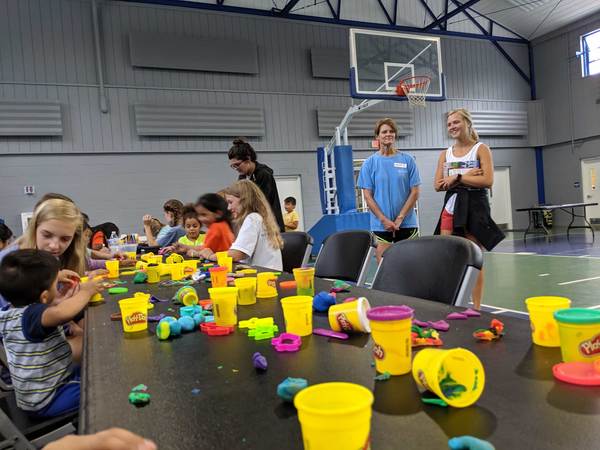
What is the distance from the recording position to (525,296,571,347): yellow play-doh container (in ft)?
2.89

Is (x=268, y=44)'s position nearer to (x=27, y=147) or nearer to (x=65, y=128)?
(x=65, y=128)

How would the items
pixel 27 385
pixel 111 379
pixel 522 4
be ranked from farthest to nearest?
pixel 522 4 < pixel 27 385 < pixel 111 379

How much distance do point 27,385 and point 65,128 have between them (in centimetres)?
805

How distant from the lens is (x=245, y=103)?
9.78m

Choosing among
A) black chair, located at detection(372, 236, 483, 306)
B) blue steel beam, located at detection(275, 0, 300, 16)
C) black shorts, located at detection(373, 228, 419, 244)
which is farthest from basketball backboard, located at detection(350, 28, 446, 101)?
black chair, located at detection(372, 236, 483, 306)

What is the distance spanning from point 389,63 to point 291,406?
28.3 ft

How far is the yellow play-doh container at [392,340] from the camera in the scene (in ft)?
2.58

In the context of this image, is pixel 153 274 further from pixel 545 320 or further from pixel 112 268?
pixel 545 320

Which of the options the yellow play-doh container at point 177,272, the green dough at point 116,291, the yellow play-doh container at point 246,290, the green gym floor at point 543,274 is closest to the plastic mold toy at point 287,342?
the yellow play-doh container at point 246,290

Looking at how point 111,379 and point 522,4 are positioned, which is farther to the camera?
point 522,4

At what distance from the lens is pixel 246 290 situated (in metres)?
1.53

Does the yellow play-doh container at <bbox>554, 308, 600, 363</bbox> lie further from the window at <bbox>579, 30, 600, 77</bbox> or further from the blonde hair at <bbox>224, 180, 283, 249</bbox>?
the window at <bbox>579, 30, 600, 77</bbox>

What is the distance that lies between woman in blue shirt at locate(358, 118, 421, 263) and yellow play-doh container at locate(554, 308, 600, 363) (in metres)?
2.60

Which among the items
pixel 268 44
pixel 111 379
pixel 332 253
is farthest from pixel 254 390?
pixel 268 44
